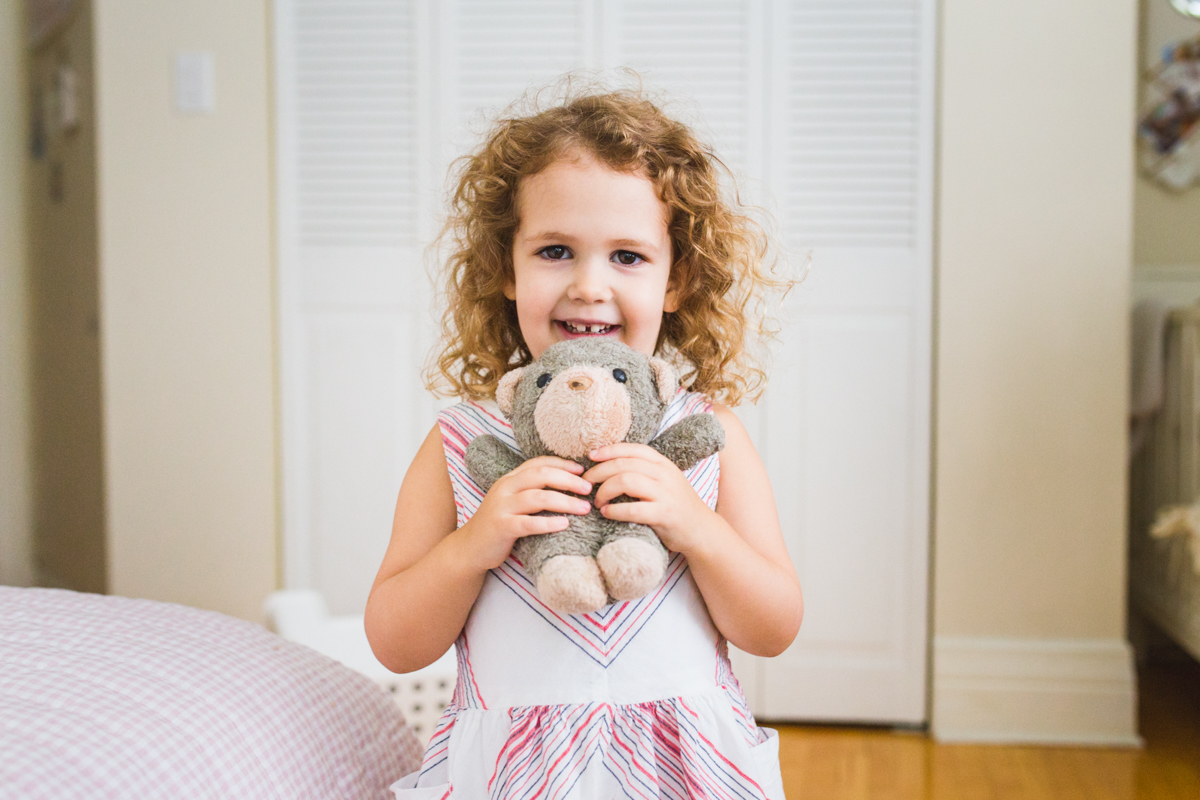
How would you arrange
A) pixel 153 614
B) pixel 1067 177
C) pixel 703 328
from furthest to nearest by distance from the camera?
pixel 1067 177
pixel 703 328
pixel 153 614

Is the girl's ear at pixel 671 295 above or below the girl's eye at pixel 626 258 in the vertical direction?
below

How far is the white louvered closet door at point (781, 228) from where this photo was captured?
183 centimetres

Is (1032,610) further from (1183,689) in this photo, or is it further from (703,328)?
(703,328)

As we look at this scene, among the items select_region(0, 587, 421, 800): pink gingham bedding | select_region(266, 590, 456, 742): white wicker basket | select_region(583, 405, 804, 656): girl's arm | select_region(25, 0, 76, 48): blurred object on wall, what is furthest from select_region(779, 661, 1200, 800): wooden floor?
select_region(25, 0, 76, 48): blurred object on wall

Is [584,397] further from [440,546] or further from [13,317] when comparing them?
[13,317]

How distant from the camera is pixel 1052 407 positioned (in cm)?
181

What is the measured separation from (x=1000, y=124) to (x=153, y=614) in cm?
176

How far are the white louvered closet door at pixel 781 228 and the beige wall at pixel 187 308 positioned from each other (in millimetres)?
66

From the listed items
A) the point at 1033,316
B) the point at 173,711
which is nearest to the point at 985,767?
the point at 1033,316

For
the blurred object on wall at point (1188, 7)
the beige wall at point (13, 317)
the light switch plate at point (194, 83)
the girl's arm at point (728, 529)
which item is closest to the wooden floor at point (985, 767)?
the girl's arm at point (728, 529)

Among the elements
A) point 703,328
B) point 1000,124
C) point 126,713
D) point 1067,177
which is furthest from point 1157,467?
point 126,713

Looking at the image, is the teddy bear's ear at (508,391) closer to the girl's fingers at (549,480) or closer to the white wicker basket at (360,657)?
the girl's fingers at (549,480)

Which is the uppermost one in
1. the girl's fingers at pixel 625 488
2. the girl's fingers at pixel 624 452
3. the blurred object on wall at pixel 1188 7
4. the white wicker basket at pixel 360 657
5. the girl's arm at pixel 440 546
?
the blurred object on wall at pixel 1188 7

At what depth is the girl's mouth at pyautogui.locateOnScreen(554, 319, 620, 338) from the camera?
0.72 m
